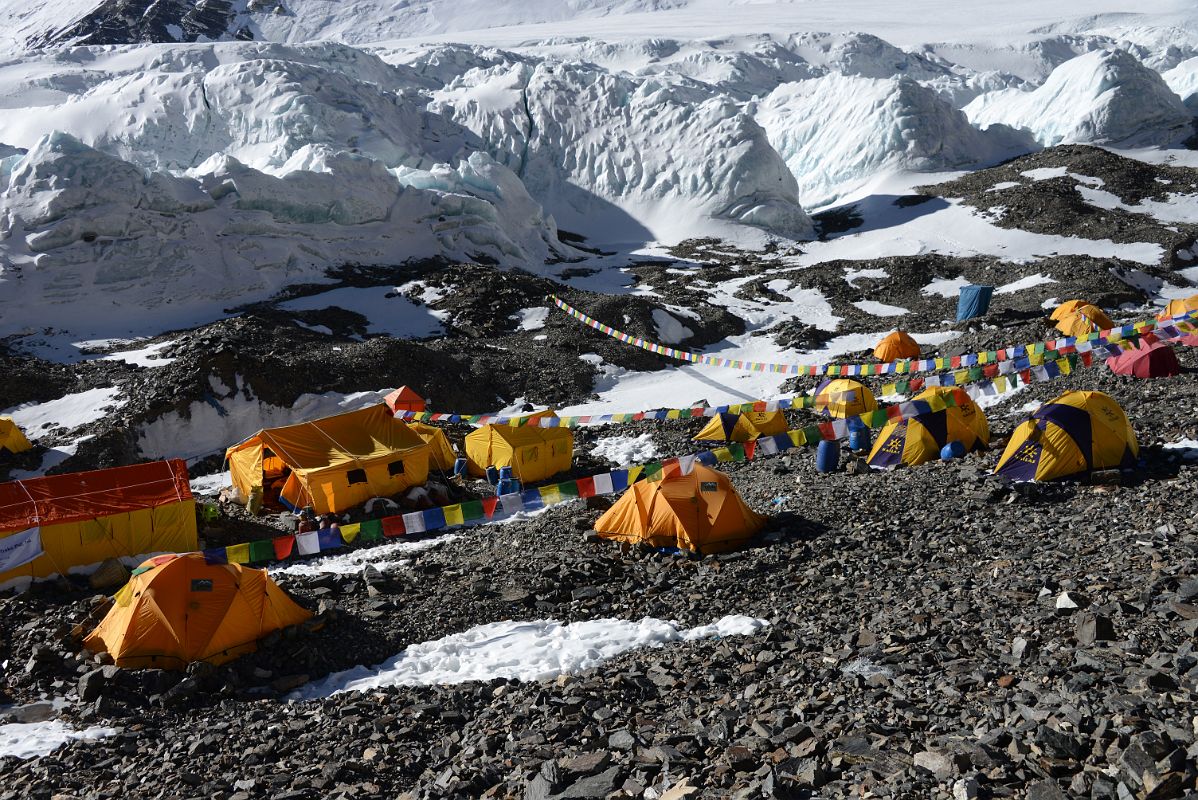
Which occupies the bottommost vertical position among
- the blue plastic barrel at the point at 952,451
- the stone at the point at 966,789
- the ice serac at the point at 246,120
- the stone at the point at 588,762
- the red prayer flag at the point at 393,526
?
the blue plastic barrel at the point at 952,451

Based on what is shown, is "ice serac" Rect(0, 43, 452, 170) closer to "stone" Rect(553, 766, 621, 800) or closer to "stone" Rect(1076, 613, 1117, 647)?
"stone" Rect(553, 766, 621, 800)

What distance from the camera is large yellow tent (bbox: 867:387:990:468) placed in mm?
16188

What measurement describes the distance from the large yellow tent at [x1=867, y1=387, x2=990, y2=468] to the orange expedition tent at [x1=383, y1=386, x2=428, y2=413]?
12.8 meters

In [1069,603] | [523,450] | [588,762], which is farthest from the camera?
[523,450]

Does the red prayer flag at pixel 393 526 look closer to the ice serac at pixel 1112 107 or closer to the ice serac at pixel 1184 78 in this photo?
the ice serac at pixel 1112 107

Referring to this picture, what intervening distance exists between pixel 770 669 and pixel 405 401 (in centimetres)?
1739

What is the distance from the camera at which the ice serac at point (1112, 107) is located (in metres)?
61.7

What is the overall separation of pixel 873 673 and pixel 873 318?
30.3 metres

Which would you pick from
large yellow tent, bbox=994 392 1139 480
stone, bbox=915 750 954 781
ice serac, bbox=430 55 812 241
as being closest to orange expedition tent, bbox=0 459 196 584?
stone, bbox=915 750 954 781

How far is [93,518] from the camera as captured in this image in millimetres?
13758

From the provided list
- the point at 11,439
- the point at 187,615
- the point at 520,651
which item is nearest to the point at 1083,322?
the point at 520,651

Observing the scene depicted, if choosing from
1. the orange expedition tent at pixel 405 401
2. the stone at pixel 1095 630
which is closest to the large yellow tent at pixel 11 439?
the orange expedition tent at pixel 405 401

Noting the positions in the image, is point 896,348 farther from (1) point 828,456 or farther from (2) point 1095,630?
(2) point 1095,630

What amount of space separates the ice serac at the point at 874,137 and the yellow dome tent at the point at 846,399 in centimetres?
4507
